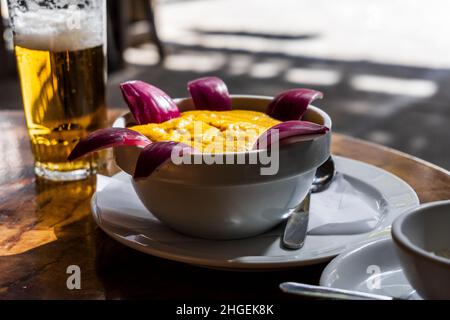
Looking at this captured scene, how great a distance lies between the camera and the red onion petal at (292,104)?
69 cm

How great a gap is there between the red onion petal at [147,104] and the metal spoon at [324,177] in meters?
0.17

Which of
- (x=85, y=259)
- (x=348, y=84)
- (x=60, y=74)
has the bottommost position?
(x=348, y=84)

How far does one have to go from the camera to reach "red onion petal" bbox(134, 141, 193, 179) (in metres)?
0.55

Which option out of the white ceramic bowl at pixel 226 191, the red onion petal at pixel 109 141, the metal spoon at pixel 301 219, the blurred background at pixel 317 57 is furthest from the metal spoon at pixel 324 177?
the blurred background at pixel 317 57

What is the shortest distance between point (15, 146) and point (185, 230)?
0.38m

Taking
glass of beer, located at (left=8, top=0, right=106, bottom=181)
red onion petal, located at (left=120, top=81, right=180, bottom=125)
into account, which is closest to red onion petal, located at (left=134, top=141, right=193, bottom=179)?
red onion petal, located at (left=120, top=81, right=180, bottom=125)

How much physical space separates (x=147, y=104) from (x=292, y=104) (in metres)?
0.14

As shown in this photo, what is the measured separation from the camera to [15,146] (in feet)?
2.92

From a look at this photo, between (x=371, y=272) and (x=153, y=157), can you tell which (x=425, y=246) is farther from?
(x=153, y=157)

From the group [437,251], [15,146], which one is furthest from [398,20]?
[437,251]

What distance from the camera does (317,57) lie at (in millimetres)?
3209

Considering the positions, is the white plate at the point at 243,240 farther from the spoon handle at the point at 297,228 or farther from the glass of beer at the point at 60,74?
Answer: the glass of beer at the point at 60,74

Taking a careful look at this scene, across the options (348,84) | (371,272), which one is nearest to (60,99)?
(371,272)

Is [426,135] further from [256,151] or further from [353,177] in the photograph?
[256,151]
